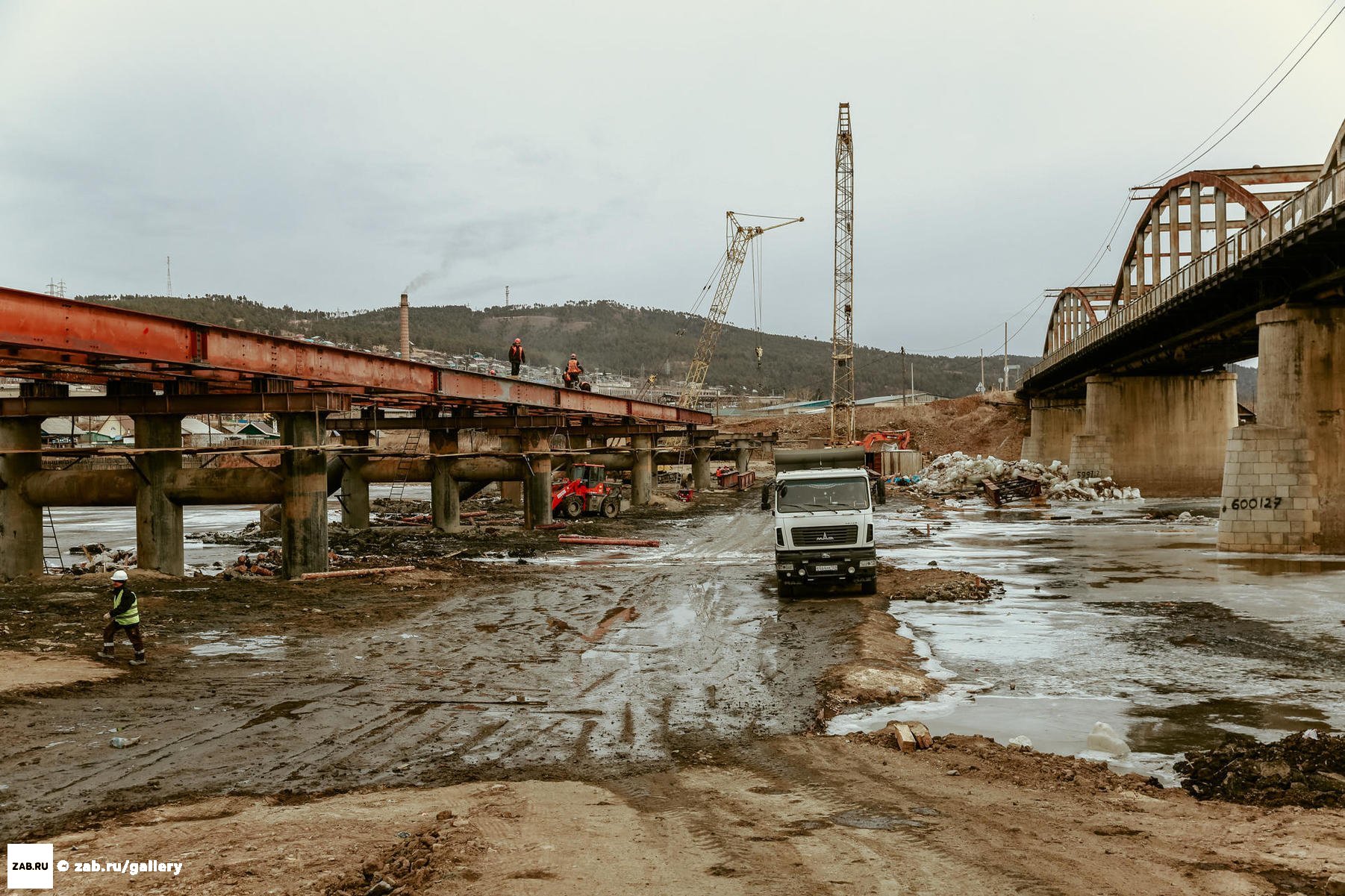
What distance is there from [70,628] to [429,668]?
661 centimetres

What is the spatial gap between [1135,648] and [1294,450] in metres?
19.2

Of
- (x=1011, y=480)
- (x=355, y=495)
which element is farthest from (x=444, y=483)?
(x=1011, y=480)

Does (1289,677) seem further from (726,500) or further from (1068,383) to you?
(1068,383)

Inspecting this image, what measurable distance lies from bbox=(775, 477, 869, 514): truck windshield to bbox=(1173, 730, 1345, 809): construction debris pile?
10355mm

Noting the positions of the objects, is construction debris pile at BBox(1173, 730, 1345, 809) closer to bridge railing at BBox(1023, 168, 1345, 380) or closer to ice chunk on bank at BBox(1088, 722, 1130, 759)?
ice chunk on bank at BBox(1088, 722, 1130, 759)

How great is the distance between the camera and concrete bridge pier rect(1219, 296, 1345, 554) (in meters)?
28.2

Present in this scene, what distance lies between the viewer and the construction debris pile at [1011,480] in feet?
188

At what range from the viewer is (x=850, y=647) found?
45.5 ft

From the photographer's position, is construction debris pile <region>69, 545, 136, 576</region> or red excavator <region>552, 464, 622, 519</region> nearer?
construction debris pile <region>69, 545, 136, 576</region>

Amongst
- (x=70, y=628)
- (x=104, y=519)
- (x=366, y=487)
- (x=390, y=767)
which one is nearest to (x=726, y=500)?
(x=366, y=487)

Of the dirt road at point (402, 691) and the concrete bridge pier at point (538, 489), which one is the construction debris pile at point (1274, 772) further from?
the concrete bridge pier at point (538, 489)

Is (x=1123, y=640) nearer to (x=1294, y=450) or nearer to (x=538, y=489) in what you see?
(x=1294, y=450)

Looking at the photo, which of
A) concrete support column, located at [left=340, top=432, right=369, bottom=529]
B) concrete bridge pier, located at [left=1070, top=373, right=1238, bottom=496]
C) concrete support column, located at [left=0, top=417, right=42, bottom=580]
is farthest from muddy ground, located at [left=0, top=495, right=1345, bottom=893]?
concrete bridge pier, located at [left=1070, top=373, right=1238, bottom=496]

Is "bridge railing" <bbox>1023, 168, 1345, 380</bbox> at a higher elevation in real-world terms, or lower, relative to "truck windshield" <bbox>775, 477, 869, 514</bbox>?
higher
